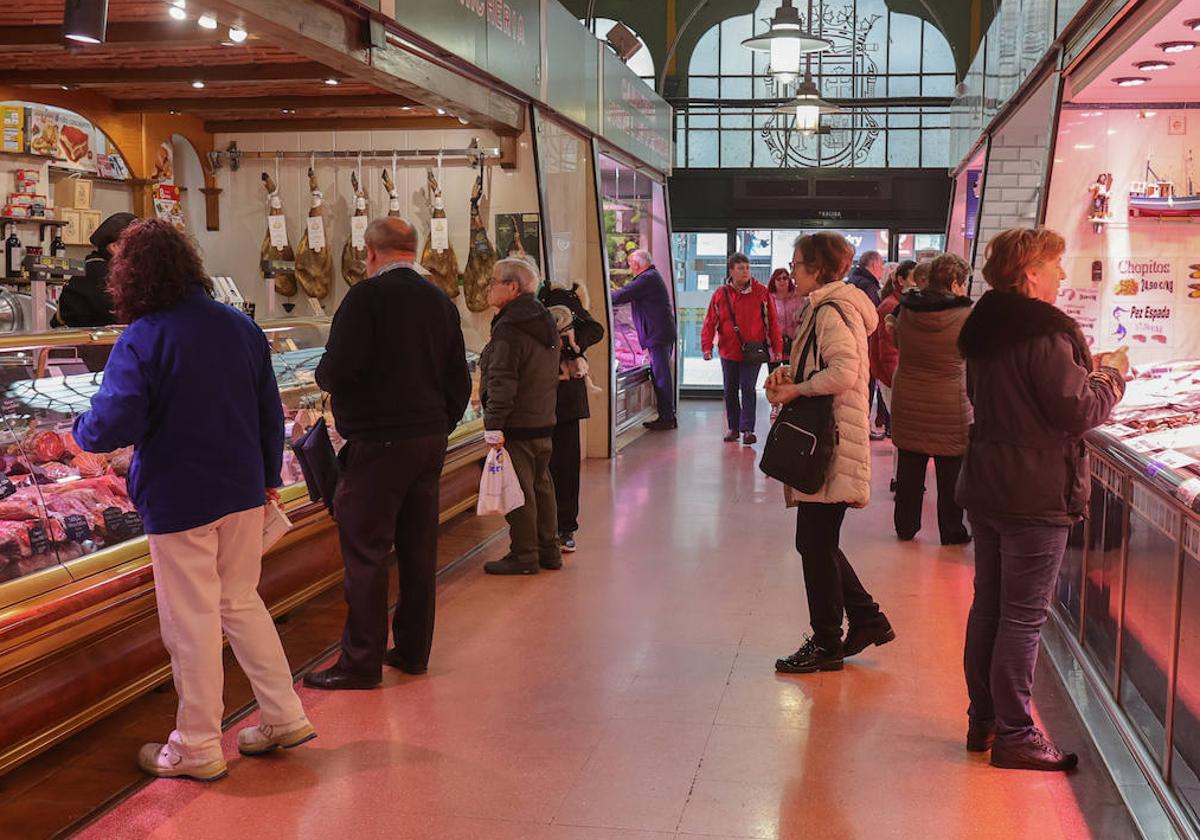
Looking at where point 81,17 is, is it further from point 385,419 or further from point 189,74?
point 189,74

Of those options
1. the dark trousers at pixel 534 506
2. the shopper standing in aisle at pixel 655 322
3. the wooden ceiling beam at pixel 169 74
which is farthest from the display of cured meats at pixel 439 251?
the shopper standing in aisle at pixel 655 322

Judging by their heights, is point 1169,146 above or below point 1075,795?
above

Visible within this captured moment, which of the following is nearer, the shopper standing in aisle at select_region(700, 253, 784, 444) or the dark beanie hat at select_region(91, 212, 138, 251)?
the dark beanie hat at select_region(91, 212, 138, 251)

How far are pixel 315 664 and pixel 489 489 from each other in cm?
131

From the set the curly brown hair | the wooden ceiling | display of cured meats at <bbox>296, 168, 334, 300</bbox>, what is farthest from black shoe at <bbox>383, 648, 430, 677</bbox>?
display of cured meats at <bbox>296, 168, 334, 300</bbox>

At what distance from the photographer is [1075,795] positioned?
147 inches

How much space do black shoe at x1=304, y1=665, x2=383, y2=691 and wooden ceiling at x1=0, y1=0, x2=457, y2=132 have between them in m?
2.54

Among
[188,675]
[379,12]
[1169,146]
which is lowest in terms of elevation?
[188,675]

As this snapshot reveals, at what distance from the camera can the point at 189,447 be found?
364 cm

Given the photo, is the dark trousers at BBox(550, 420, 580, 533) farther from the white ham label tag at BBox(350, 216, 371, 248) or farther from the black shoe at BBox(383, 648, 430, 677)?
the white ham label tag at BBox(350, 216, 371, 248)

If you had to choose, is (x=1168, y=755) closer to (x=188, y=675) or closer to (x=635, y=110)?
(x=188, y=675)

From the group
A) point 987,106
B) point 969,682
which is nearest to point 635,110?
point 987,106

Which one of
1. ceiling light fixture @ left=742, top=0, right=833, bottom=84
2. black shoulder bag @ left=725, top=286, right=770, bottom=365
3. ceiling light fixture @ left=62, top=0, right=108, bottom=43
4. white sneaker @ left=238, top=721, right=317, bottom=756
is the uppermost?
ceiling light fixture @ left=742, top=0, right=833, bottom=84

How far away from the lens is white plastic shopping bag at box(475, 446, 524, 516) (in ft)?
19.5
